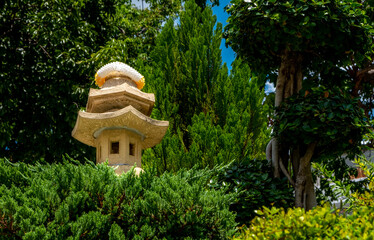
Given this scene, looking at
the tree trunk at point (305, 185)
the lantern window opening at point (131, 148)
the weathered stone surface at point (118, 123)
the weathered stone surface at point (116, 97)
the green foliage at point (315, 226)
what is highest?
the weathered stone surface at point (116, 97)

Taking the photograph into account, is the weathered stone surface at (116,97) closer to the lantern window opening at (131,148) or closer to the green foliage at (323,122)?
the lantern window opening at (131,148)

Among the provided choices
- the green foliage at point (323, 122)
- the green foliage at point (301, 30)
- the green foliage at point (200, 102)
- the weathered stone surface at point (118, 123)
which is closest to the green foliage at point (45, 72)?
the green foliage at point (200, 102)

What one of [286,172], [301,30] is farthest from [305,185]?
[301,30]

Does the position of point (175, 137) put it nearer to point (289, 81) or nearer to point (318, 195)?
point (289, 81)

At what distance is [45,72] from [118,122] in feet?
20.9

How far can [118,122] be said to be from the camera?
4488mm

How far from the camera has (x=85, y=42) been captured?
35.6 ft

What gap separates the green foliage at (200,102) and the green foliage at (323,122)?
164 cm

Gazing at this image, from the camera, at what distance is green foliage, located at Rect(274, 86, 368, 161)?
4312 millimetres

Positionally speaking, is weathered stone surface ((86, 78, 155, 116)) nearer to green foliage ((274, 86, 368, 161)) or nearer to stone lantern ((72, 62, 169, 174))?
stone lantern ((72, 62, 169, 174))

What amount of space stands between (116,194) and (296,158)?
9.39 feet

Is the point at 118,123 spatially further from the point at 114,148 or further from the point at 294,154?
the point at 294,154

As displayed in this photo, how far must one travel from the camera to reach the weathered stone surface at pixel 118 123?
443 cm

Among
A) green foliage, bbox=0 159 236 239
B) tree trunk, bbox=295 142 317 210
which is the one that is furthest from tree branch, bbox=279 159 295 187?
green foliage, bbox=0 159 236 239
